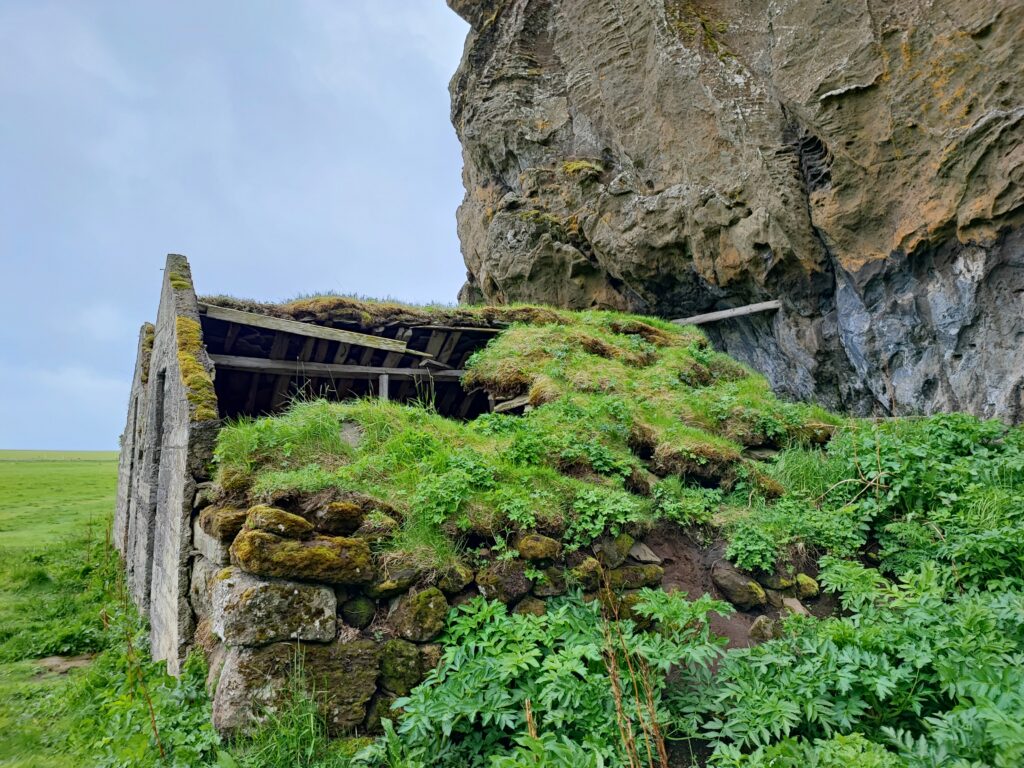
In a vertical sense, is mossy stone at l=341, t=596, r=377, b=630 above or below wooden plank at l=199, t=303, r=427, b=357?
below

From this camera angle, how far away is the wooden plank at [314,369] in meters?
8.12

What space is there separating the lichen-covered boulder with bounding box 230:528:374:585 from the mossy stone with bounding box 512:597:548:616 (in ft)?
3.67

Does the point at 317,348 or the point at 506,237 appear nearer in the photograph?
the point at 317,348

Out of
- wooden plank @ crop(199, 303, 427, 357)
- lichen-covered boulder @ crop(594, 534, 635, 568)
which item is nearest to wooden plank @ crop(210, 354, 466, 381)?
wooden plank @ crop(199, 303, 427, 357)

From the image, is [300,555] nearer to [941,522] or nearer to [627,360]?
[941,522]

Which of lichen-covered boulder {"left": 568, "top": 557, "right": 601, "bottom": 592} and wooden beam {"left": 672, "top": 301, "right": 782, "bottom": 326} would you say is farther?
wooden beam {"left": 672, "top": 301, "right": 782, "bottom": 326}

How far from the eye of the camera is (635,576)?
4.83m

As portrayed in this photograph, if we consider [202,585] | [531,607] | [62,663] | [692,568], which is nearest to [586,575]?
[531,607]

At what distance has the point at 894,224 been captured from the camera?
10.8 meters

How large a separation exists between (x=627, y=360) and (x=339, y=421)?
552 centimetres

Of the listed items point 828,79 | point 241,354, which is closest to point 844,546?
point 241,354

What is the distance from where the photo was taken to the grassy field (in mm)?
5304

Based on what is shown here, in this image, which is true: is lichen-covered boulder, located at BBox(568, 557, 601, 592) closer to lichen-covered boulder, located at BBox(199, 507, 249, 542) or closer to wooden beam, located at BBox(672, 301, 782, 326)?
lichen-covered boulder, located at BBox(199, 507, 249, 542)

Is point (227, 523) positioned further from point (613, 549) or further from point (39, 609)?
point (39, 609)
